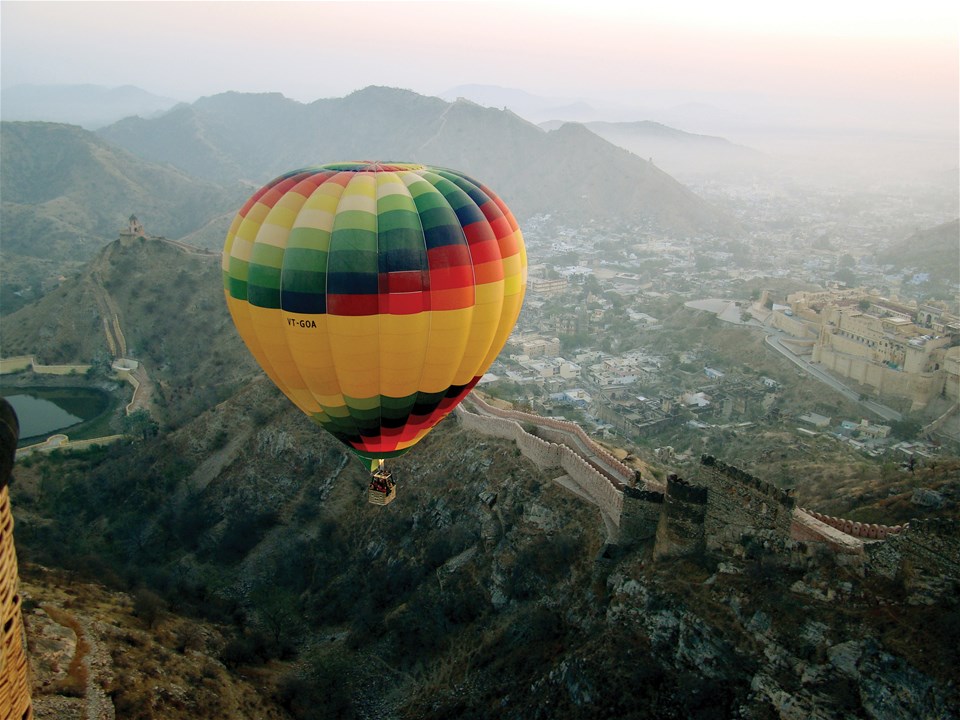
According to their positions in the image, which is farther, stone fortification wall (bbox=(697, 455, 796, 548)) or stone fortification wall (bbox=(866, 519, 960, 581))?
stone fortification wall (bbox=(697, 455, 796, 548))

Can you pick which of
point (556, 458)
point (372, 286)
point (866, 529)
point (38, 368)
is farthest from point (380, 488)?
point (38, 368)

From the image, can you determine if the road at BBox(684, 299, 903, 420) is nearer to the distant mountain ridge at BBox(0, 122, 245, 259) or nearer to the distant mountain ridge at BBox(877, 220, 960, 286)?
the distant mountain ridge at BBox(877, 220, 960, 286)

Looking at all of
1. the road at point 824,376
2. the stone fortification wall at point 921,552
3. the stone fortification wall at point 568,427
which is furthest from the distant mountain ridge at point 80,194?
the stone fortification wall at point 921,552

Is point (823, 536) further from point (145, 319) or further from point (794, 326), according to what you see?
point (145, 319)

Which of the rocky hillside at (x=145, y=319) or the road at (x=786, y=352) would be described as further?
the rocky hillside at (x=145, y=319)

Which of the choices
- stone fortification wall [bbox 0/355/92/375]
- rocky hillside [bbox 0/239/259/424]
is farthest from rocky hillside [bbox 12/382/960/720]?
stone fortification wall [bbox 0/355/92/375]

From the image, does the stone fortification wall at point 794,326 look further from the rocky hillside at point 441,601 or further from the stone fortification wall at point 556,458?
the rocky hillside at point 441,601
